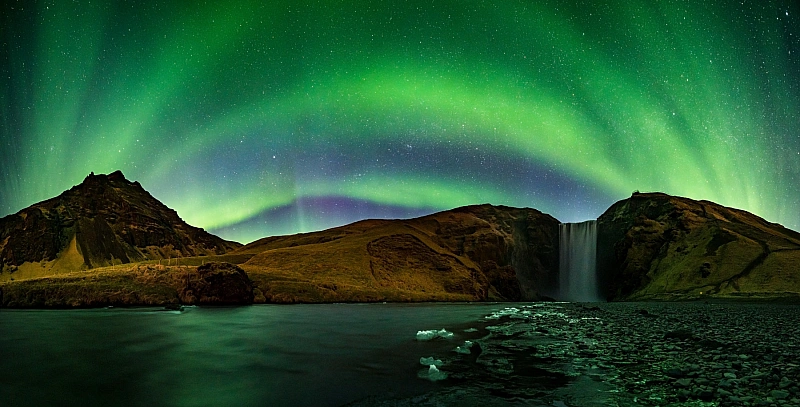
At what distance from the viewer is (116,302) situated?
8838 centimetres

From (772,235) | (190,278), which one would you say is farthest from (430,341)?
(772,235)

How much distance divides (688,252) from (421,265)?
301 feet

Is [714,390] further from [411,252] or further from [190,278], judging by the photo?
[411,252]

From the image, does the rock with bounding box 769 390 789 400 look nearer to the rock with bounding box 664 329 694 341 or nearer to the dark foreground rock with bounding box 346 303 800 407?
the dark foreground rock with bounding box 346 303 800 407

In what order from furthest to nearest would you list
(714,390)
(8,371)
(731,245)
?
(731,245), (8,371), (714,390)

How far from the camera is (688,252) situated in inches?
5561

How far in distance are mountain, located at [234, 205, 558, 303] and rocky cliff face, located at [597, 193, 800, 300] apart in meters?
30.2

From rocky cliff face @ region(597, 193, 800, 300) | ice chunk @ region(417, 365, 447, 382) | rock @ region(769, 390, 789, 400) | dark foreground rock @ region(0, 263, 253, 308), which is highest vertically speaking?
rocky cliff face @ region(597, 193, 800, 300)

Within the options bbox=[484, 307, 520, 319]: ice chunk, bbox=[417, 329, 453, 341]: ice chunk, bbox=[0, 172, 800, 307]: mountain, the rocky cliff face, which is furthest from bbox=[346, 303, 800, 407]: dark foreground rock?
the rocky cliff face

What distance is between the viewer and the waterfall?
Answer: 168 m

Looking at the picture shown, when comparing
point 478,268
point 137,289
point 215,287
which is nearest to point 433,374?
point 215,287

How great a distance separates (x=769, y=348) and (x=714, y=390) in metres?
10.3

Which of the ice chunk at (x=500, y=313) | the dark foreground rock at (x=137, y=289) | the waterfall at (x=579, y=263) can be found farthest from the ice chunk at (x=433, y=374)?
the waterfall at (x=579, y=263)

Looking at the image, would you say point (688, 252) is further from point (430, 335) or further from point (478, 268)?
point (430, 335)
